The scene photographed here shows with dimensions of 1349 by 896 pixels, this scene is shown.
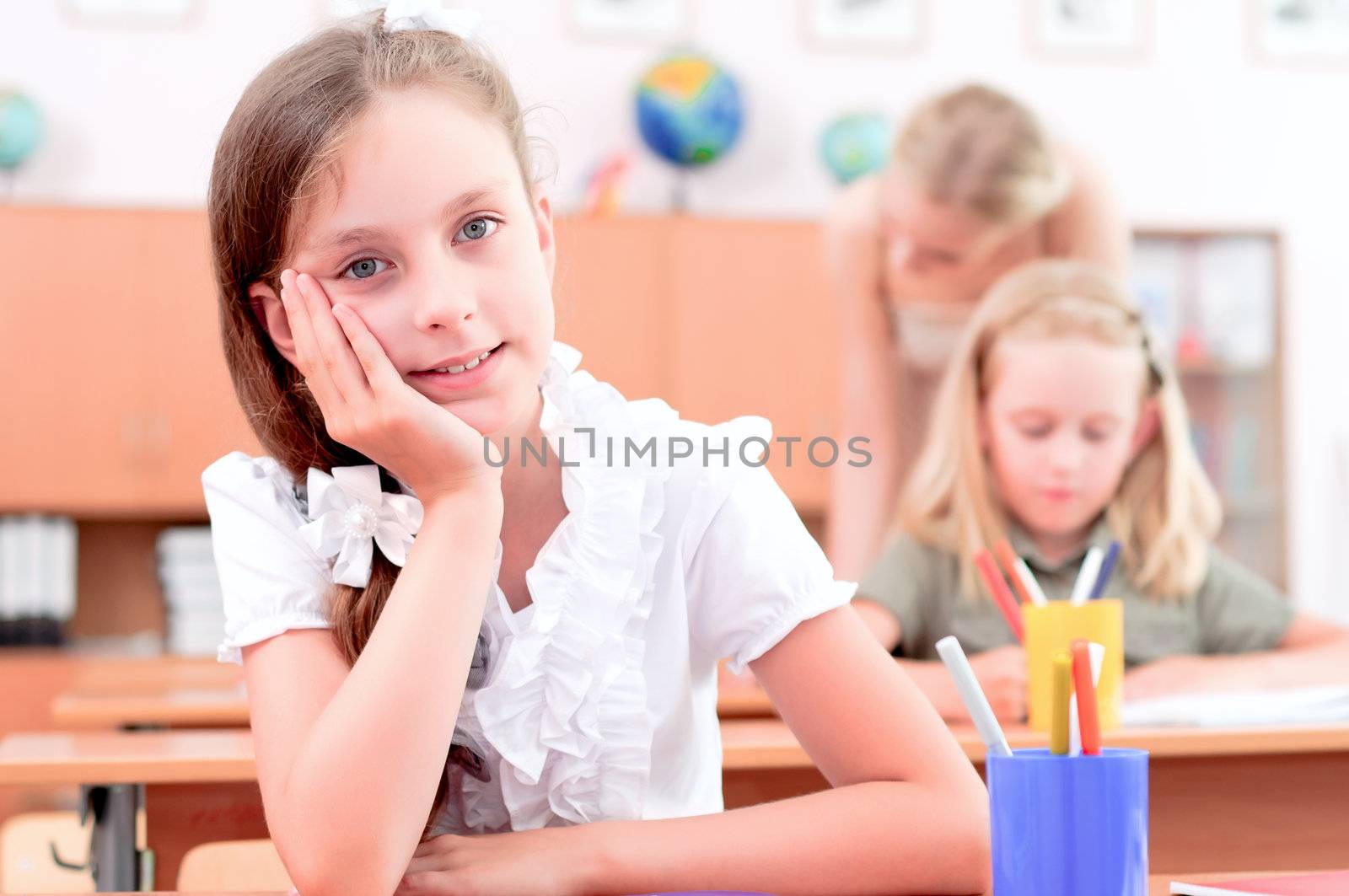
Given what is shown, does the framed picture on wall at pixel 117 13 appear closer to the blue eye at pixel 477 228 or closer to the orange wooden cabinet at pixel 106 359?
the orange wooden cabinet at pixel 106 359

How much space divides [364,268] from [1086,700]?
1.85 feet

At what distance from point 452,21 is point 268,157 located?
0.22 metres

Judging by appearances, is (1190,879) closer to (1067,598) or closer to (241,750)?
(241,750)

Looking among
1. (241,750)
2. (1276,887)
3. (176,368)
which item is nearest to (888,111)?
(176,368)

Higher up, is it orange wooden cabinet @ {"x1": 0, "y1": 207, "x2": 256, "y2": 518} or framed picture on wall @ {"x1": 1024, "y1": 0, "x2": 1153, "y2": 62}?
framed picture on wall @ {"x1": 1024, "y1": 0, "x2": 1153, "y2": 62}

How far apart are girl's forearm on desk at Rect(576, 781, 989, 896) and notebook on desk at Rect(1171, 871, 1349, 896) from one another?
159 millimetres

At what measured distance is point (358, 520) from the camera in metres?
1.07

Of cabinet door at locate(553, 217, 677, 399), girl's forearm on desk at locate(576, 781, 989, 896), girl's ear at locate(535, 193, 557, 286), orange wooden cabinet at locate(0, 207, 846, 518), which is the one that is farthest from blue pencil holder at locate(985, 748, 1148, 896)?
cabinet door at locate(553, 217, 677, 399)

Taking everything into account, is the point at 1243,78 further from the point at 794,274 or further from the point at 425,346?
the point at 425,346

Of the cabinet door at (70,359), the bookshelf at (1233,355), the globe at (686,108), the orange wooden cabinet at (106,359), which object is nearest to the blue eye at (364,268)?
the orange wooden cabinet at (106,359)

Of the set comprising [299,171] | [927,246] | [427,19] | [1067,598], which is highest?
[427,19]

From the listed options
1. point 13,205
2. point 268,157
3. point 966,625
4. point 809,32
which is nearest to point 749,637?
point 268,157

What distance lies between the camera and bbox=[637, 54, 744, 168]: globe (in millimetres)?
4172

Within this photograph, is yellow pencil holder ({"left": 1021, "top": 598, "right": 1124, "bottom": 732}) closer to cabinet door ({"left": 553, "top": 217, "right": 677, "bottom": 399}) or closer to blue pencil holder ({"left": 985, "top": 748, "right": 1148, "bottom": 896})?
blue pencil holder ({"left": 985, "top": 748, "right": 1148, "bottom": 896})
